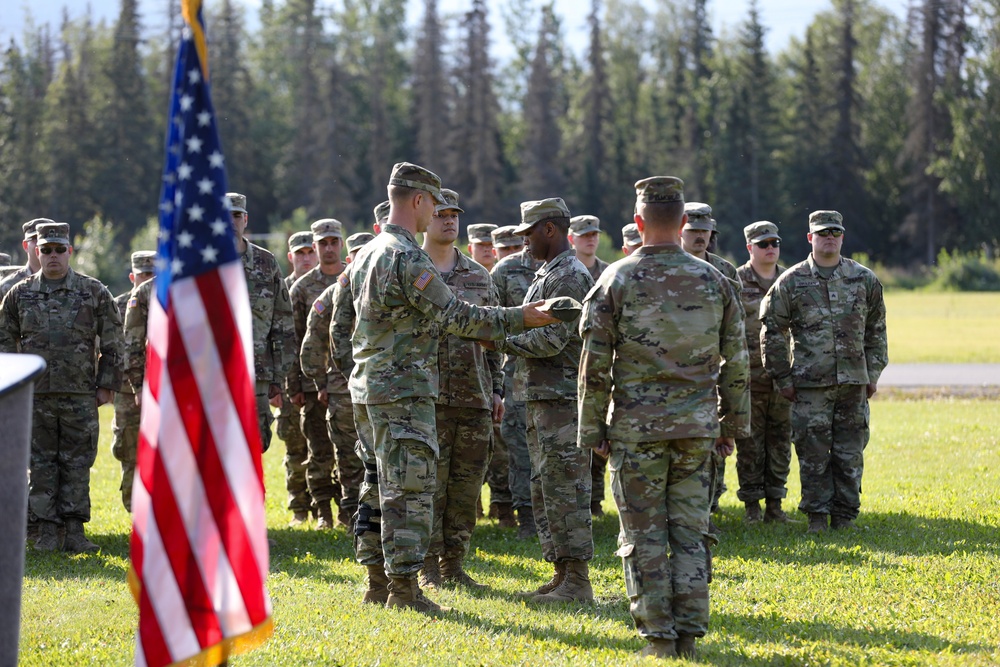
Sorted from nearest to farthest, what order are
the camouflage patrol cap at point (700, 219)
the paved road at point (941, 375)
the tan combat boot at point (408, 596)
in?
the tan combat boot at point (408, 596) → the camouflage patrol cap at point (700, 219) → the paved road at point (941, 375)

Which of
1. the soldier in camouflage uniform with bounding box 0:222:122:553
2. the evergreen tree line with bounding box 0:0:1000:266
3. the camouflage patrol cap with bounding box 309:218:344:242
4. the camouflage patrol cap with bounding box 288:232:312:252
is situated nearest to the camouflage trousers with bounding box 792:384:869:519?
the camouflage patrol cap with bounding box 309:218:344:242

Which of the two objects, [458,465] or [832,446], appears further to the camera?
[832,446]

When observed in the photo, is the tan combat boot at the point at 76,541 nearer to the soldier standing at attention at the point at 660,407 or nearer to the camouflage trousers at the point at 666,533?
the soldier standing at attention at the point at 660,407

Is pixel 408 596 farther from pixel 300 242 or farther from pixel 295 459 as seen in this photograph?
pixel 300 242

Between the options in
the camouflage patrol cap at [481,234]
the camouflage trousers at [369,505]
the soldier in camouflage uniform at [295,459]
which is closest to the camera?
the camouflage trousers at [369,505]

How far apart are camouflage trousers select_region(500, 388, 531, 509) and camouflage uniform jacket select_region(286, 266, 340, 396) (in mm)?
1913

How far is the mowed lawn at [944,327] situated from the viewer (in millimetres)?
25266

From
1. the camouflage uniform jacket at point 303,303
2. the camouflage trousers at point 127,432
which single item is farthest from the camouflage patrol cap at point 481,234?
the camouflage trousers at point 127,432

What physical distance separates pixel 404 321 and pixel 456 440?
1253 mm

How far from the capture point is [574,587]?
24.7ft

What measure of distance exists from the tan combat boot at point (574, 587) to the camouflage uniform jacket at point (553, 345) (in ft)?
3.68

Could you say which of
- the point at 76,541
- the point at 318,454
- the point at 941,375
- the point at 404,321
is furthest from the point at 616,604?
the point at 941,375

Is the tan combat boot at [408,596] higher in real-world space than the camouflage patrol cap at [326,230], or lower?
lower

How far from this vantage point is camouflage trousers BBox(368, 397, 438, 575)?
275 inches
